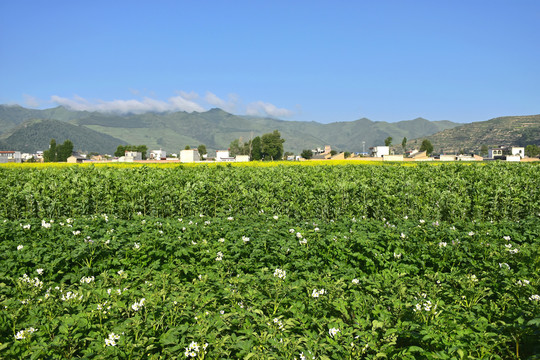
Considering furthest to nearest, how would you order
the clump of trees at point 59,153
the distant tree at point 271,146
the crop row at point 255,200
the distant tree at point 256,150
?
the clump of trees at point 59,153 < the distant tree at point 256,150 < the distant tree at point 271,146 < the crop row at point 255,200

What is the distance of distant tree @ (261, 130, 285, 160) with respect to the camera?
142 metres

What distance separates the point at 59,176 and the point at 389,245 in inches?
567

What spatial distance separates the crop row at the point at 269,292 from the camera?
12.6 ft

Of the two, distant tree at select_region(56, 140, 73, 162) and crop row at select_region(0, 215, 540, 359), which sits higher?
distant tree at select_region(56, 140, 73, 162)

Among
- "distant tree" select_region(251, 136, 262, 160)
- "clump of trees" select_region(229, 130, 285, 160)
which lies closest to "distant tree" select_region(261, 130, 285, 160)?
"clump of trees" select_region(229, 130, 285, 160)

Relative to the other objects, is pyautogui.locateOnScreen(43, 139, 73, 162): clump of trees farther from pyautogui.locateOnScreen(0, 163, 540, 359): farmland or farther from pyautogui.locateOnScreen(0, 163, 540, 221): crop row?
pyautogui.locateOnScreen(0, 163, 540, 359): farmland

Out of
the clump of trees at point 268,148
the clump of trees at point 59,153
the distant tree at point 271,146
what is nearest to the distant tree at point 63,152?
the clump of trees at point 59,153

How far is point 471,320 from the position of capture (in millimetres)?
4180

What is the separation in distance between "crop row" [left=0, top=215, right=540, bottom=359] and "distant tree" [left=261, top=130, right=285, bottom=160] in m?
133

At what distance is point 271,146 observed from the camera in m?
142

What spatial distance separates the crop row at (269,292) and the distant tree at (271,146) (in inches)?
5232

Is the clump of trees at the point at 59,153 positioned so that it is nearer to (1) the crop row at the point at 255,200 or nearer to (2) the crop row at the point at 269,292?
(1) the crop row at the point at 255,200

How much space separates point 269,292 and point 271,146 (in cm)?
13812

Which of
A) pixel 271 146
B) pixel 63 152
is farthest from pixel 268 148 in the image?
pixel 63 152
